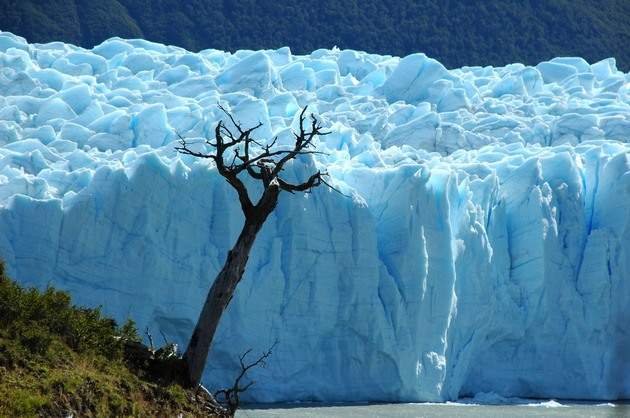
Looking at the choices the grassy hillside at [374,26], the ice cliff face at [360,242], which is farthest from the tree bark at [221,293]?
the grassy hillside at [374,26]

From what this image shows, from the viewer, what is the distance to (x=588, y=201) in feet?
57.5

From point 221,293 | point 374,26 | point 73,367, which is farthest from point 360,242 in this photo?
point 374,26

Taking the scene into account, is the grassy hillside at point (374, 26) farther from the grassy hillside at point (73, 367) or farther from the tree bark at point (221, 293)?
the grassy hillside at point (73, 367)

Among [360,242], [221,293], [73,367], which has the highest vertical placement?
[360,242]

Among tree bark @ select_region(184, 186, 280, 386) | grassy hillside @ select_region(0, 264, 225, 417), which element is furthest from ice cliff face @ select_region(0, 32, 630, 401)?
grassy hillside @ select_region(0, 264, 225, 417)

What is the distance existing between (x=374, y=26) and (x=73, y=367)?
4461cm

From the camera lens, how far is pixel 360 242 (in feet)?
50.9

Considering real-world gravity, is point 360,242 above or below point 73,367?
above

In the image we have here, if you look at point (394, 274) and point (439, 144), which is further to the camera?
point (439, 144)

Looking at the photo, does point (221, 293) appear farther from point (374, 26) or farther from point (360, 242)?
point (374, 26)

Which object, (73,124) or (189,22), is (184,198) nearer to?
(73,124)

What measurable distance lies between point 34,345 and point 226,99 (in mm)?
12765

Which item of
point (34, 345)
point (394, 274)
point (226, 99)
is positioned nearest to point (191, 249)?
point (394, 274)

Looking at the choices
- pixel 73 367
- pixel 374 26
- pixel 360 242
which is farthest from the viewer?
pixel 374 26
